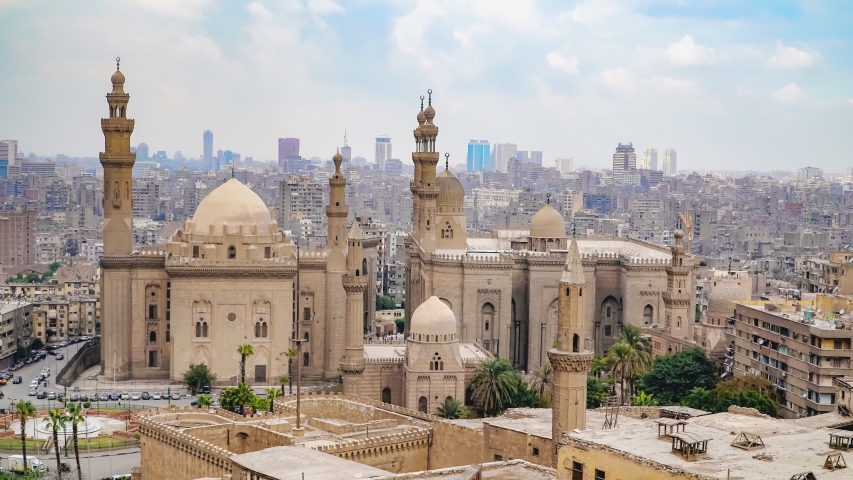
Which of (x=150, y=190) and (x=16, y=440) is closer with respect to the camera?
(x=16, y=440)

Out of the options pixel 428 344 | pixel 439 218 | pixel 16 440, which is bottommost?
pixel 16 440

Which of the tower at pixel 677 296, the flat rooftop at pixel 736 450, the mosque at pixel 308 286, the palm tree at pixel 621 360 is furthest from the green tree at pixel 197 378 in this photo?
the flat rooftop at pixel 736 450

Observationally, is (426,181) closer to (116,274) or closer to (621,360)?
(621,360)

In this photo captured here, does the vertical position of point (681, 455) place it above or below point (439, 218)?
below

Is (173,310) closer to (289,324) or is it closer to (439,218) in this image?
(289,324)

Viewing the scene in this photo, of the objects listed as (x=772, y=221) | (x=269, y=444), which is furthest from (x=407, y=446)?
(x=772, y=221)

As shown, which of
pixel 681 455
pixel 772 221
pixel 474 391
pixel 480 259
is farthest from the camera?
pixel 772 221

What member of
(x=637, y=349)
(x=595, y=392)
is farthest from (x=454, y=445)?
(x=637, y=349)

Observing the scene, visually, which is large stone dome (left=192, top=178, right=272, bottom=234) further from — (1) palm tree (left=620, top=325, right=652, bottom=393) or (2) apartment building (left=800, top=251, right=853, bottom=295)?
(2) apartment building (left=800, top=251, right=853, bottom=295)
